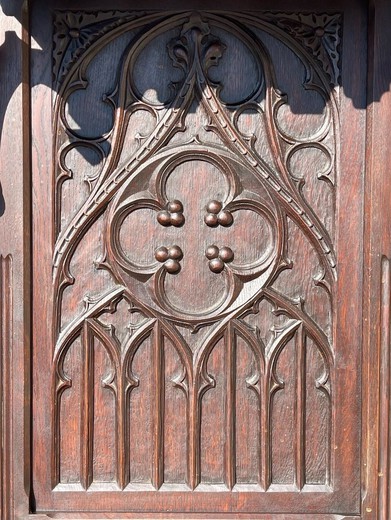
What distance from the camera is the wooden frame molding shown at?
1.55m

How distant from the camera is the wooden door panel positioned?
159cm

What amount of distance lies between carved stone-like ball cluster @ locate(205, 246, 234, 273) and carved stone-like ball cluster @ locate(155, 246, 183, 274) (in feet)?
0.20

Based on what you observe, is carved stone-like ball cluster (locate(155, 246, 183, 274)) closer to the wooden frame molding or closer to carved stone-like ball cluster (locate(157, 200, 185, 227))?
carved stone-like ball cluster (locate(157, 200, 185, 227))

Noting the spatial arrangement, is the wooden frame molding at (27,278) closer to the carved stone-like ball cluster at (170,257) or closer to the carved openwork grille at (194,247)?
the carved openwork grille at (194,247)

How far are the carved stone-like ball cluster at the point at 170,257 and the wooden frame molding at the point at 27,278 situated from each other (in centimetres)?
27

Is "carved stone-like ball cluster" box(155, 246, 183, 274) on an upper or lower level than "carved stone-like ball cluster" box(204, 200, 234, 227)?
lower

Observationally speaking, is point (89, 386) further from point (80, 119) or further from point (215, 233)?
point (80, 119)

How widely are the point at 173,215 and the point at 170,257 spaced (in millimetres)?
86

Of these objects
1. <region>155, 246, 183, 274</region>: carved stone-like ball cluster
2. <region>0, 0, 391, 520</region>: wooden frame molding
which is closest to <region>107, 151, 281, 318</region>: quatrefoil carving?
<region>155, 246, 183, 274</region>: carved stone-like ball cluster

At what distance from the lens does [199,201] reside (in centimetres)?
160

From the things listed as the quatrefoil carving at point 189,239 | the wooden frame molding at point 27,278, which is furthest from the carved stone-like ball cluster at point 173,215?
the wooden frame molding at point 27,278

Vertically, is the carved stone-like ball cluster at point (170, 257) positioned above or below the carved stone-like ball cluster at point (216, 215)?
below

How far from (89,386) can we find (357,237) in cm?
63

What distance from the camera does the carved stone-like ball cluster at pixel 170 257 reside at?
5.22 feet
